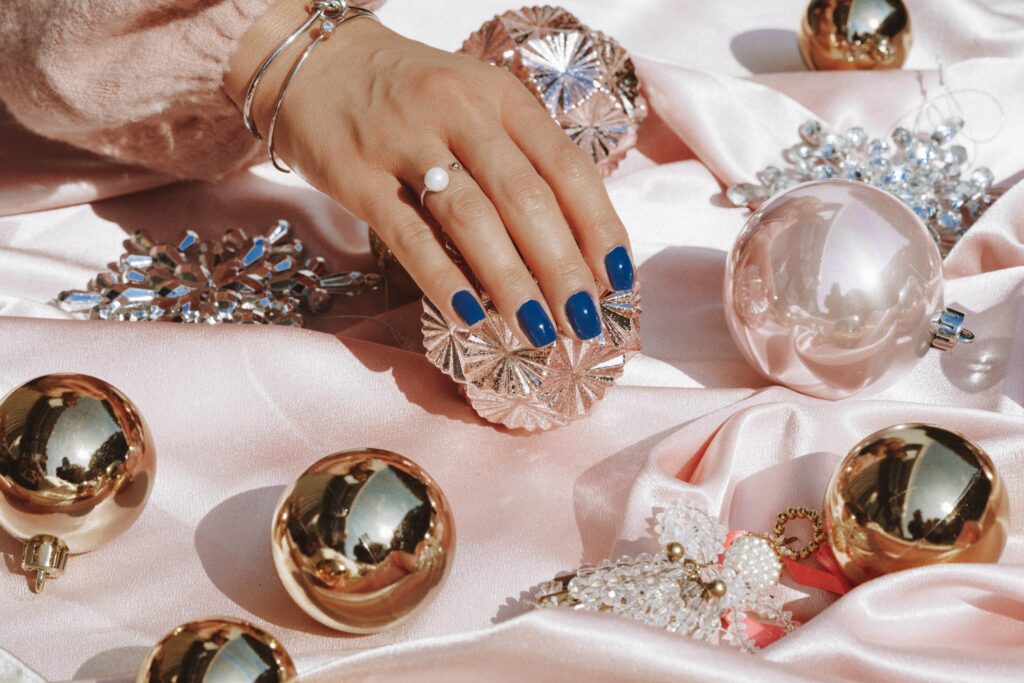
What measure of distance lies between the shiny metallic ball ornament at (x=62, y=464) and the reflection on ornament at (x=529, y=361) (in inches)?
8.4

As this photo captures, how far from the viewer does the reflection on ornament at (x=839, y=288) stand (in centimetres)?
73

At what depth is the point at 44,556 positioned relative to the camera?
0.62m

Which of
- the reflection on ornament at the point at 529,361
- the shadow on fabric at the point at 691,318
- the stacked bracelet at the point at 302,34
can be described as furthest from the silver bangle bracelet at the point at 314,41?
the shadow on fabric at the point at 691,318

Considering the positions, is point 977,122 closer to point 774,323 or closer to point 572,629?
point 774,323

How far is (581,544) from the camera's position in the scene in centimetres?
69

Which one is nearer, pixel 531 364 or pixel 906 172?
pixel 531 364

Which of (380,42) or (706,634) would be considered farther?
(380,42)

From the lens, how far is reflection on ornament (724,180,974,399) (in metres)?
0.73

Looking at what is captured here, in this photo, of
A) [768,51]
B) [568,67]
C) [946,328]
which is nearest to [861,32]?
[768,51]

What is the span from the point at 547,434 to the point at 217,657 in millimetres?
321

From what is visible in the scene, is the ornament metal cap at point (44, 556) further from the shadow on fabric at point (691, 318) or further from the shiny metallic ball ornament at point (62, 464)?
the shadow on fabric at point (691, 318)

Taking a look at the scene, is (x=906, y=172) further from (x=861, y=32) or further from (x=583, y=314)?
(x=583, y=314)

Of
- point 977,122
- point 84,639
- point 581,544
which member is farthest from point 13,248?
point 977,122

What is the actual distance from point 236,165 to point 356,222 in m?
0.13
